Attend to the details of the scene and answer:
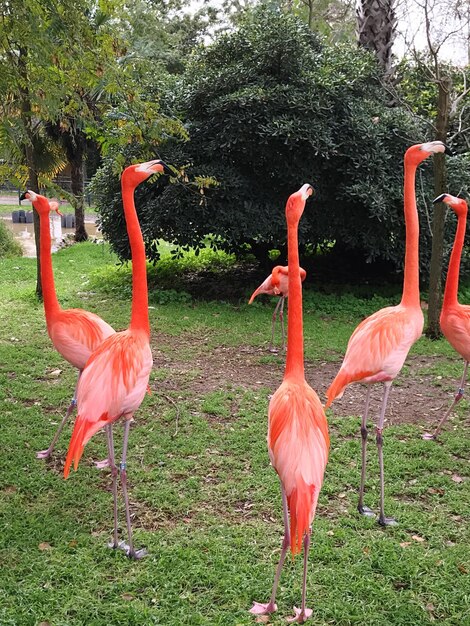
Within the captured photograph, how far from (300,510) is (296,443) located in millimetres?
288

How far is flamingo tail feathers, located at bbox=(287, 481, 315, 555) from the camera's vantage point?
248 cm

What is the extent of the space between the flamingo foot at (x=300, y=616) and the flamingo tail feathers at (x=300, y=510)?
39 cm

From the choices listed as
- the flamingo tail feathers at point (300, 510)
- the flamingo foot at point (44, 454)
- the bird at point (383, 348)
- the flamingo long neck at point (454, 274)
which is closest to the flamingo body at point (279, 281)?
the flamingo long neck at point (454, 274)

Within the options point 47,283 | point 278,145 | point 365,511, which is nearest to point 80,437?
point 47,283

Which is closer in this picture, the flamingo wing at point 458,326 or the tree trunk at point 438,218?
the flamingo wing at point 458,326

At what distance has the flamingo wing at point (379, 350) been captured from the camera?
3564 millimetres

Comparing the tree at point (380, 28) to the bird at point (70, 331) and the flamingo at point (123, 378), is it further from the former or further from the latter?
the flamingo at point (123, 378)

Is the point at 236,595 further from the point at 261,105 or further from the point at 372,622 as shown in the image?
the point at 261,105

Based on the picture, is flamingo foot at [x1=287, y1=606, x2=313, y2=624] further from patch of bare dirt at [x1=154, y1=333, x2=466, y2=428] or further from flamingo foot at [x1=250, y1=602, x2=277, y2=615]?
patch of bare dirt at [x1=154, y1=333, x2=466, y2=428]

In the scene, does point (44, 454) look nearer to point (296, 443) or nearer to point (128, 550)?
point (128, 550)

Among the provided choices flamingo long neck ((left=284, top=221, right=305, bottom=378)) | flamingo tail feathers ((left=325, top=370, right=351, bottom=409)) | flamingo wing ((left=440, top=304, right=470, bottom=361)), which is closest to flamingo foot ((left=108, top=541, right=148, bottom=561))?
flamingo long neck ((left=284, top=221, right=305, bottom=378))

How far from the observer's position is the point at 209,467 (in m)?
4.09

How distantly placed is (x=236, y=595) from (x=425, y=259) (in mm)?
7073

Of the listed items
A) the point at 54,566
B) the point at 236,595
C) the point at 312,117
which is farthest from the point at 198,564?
the point at 312,117
